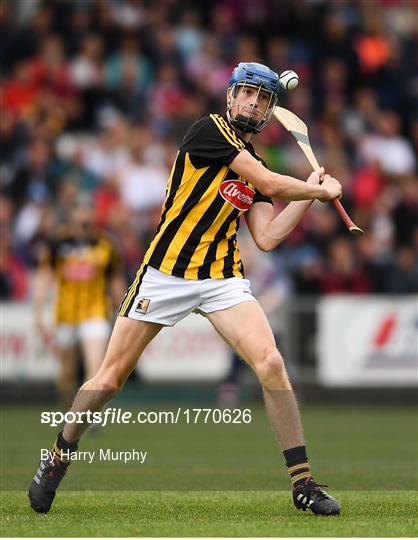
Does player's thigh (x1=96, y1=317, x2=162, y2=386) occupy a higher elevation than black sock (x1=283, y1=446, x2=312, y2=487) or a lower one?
higher

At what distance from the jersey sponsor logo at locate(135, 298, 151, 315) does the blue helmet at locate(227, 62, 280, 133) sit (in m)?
1.01

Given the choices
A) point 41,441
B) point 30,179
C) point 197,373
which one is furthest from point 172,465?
point 30,179

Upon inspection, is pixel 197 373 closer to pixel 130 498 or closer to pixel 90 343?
pixel 90 343

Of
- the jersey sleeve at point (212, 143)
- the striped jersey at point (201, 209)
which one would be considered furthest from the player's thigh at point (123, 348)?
the jersey sleeve at point (212, 143)

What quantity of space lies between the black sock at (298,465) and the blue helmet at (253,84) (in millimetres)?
1653

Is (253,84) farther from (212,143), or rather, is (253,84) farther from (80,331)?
(80,331)

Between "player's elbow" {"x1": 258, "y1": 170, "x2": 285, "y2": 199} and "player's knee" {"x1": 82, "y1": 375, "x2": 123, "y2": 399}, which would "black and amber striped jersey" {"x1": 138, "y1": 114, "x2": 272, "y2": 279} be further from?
"player's knee" {"x1": 82, "y1": 375, "x2": 123, "y2": 399}

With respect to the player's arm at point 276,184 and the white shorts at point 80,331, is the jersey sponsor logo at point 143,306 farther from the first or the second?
the white shorts at point 80,331

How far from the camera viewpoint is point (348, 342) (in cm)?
1568

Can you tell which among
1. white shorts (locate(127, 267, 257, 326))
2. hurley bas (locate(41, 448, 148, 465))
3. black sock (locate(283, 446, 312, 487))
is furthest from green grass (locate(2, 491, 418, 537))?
hurley bas (locate(41, 448, 148, 465))

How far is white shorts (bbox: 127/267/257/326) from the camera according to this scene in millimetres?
6793

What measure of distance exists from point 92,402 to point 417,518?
1722 millimetres

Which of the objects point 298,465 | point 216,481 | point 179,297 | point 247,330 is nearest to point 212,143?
point 179,297

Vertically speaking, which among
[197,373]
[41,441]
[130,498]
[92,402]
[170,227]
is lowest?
[197,373]
